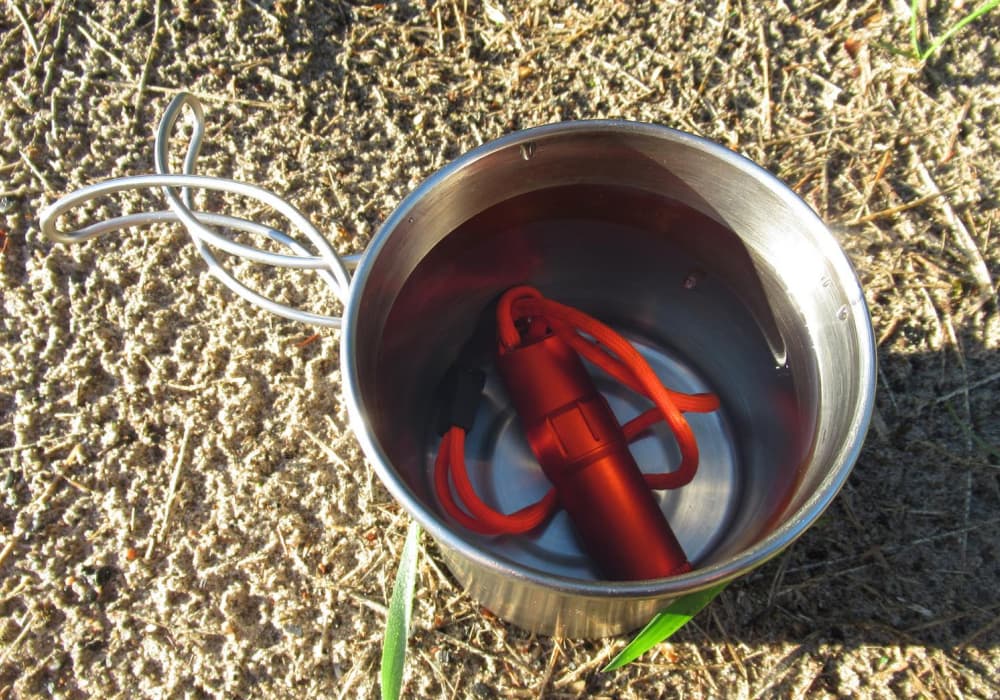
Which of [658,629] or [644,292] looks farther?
[644,292]

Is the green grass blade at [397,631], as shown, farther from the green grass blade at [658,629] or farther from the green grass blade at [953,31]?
the green grass blade at [953,31]

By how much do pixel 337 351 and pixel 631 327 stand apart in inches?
17.5

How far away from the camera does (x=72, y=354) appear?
3.96 ft

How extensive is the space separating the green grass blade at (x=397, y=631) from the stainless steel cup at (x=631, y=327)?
0.10 metres

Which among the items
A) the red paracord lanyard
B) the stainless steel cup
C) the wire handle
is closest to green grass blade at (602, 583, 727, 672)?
the stainless steel cup

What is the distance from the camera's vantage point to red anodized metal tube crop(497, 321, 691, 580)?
898mm

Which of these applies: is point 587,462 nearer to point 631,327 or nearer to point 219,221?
point 631,327

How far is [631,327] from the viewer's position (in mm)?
1146

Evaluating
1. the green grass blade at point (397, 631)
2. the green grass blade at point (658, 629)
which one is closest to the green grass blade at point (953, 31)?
the green grass blade at point (658, 629)

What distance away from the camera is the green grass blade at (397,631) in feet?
3.08

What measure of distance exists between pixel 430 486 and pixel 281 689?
0.35m

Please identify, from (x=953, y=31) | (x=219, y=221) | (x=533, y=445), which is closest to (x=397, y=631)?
(x=533, y=445)

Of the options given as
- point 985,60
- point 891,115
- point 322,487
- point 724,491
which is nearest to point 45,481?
point 322,487

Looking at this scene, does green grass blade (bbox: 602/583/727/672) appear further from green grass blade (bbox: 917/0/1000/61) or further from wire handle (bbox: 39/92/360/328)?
green grass blade (bbox: 917/0/1000/61)
